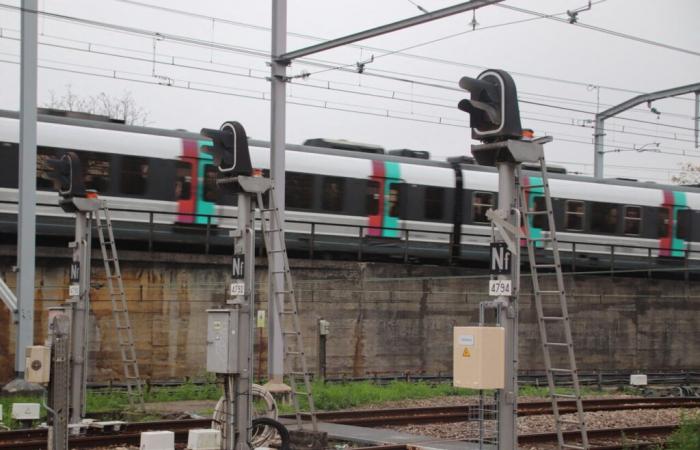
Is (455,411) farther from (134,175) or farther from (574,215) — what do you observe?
(574,215)

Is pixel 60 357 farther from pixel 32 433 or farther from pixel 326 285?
pixel 326 285

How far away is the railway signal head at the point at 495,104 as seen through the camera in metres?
10.3

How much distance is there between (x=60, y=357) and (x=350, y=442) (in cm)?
599

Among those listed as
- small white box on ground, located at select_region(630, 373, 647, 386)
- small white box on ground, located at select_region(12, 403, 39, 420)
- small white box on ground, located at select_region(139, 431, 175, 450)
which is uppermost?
small white box on ground, located at select_region(139, 431, 175, 450)

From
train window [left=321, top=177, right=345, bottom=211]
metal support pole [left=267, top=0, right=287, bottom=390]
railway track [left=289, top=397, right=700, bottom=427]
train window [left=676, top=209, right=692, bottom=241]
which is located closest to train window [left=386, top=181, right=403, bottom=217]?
train window [left=321, top=177, right=345, bottom=211]

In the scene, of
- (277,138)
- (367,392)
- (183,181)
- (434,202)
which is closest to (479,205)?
(434,202)

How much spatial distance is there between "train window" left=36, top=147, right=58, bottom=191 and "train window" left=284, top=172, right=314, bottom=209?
610cm

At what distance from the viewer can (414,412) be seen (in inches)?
770

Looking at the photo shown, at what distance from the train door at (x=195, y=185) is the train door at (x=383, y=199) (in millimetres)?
4649

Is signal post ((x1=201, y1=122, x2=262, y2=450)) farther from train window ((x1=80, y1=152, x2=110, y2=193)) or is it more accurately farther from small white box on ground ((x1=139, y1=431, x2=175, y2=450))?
train window ((x1=80, y1=152, x2=110, y2=193))

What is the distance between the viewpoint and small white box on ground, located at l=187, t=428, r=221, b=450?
39.2ft

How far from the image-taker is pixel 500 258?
1028 cm

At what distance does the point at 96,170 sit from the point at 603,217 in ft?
53.9

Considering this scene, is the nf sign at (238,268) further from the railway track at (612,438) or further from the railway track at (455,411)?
the railway track at (455,411)
